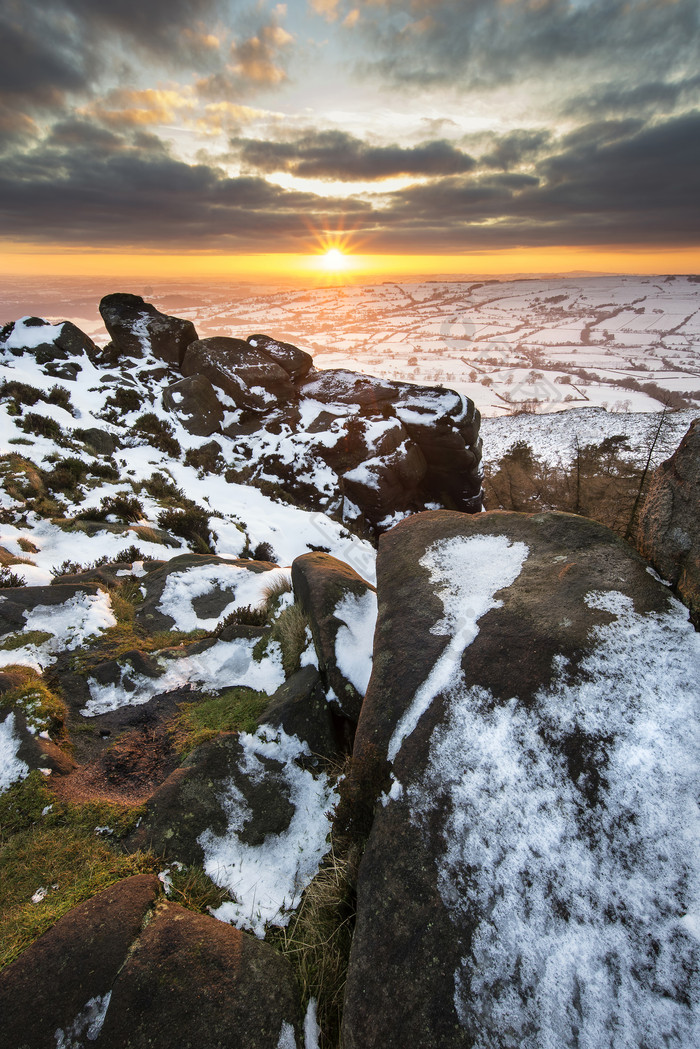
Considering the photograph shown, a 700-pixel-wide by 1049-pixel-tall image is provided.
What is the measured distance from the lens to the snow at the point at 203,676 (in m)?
6.15

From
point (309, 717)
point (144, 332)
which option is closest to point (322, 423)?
point (144, 332)

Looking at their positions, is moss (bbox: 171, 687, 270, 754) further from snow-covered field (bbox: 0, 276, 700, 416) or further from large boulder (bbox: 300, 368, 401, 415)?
snow-covered field (bbox: 0, 276, 700, 416)

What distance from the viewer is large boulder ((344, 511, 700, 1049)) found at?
2777 millimetres

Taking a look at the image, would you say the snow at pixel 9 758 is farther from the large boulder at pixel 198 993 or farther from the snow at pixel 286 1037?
the snow at pixel 286 1037

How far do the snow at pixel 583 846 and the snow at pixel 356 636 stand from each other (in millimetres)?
1494

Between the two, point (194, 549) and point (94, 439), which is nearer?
point (194, 549)

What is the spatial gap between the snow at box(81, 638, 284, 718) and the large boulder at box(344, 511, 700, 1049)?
231 centimetres

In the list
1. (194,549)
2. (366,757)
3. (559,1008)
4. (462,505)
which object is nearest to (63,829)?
(366,757)

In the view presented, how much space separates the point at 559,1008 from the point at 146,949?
273 cm

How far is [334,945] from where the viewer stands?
11.6ft

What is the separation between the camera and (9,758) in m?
4.59

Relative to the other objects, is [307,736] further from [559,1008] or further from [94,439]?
[94,439]

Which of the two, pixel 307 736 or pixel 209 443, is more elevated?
pixel 307 736

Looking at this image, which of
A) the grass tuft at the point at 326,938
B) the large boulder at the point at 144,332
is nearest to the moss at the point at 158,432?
the large boulder at the point at 144,332
